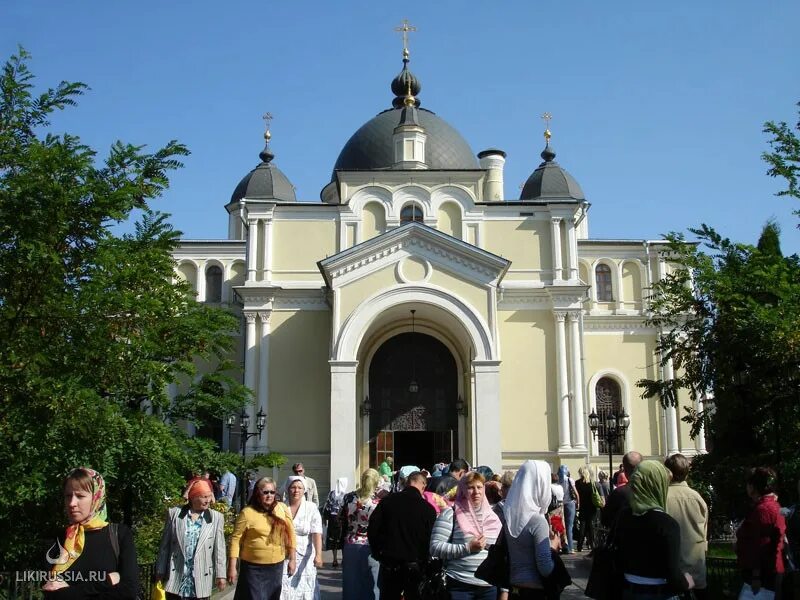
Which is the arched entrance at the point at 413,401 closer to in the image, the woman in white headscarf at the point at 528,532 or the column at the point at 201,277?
the column at the point at 201,277

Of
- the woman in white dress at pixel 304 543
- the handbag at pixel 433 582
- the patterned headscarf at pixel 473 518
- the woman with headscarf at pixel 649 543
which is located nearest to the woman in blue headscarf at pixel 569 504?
the woman in white dress at pixel 304 543

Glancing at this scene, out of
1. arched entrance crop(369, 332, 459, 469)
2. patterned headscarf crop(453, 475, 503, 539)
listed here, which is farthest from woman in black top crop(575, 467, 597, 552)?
→ arched entrance crop(369, 332, 459, 469)

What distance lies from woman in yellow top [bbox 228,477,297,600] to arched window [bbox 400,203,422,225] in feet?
74.4

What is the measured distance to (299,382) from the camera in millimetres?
28375

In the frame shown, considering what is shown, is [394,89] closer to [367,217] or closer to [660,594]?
[367,217]

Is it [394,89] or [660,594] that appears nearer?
[660,594]

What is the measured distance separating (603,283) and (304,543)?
27.9m

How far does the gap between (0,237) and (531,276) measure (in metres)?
22.5

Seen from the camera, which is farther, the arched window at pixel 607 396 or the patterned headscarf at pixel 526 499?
the arched window at pixel 607 396

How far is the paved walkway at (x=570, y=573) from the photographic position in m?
12.3

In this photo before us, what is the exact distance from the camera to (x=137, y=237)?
12234mm

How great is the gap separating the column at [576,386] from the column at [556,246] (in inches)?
58.0

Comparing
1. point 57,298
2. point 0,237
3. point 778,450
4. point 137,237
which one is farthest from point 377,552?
point 778,450

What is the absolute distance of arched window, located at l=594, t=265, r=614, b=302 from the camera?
1359 inches
